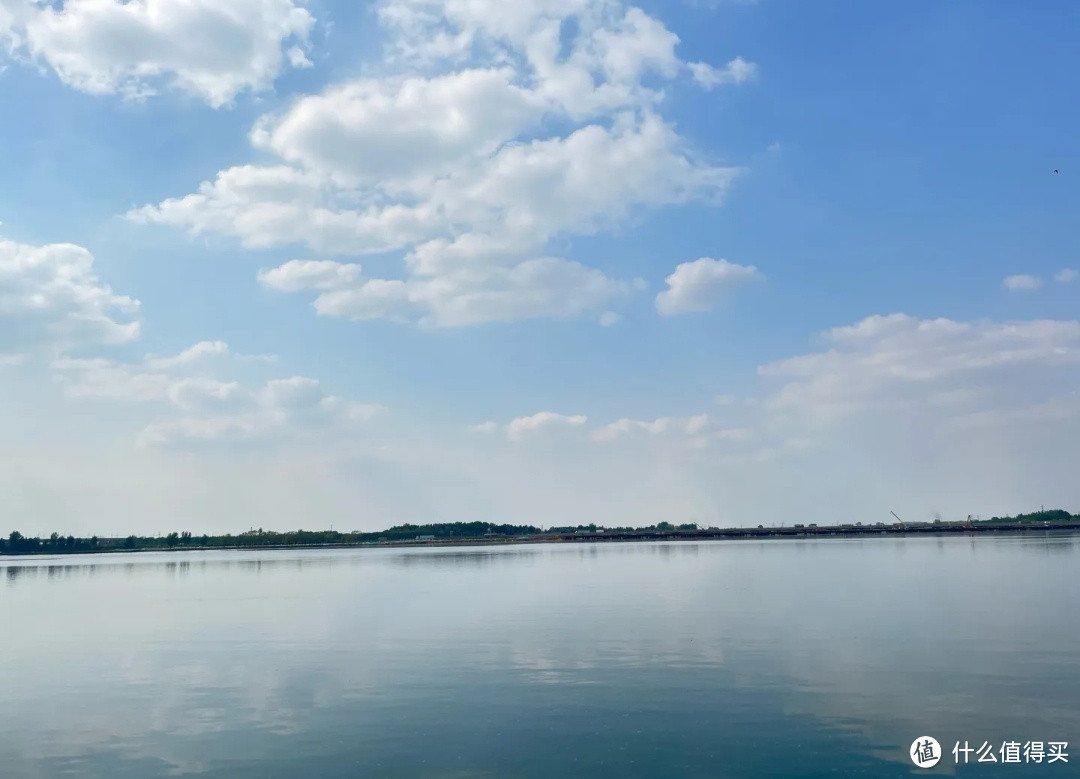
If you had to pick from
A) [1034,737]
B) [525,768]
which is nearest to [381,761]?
[525,768]

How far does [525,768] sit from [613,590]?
52.3 m

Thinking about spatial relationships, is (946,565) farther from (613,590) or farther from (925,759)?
(925,759)

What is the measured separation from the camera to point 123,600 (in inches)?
3209

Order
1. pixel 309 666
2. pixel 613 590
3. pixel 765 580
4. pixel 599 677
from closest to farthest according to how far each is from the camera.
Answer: pixel 599 677 < pixel 309 666 < pixel 613 590 < pixel 765 580

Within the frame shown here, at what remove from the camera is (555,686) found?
106ft

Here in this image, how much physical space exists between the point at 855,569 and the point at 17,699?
8320 centimetres

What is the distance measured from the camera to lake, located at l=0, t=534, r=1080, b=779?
24.0 meters

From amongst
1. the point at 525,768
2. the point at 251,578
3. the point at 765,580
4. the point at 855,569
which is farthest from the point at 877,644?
the point at 251,578

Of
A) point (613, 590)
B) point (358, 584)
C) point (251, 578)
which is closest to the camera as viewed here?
point (613, 590)

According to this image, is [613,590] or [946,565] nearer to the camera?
[613,590]

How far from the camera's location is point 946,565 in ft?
318

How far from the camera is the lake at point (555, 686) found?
78.6 ft

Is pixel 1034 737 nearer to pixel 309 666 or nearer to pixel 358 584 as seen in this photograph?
pixel 309 666

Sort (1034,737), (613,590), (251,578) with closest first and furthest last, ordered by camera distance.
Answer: (1034,737) → (613,590) → (251,578)
